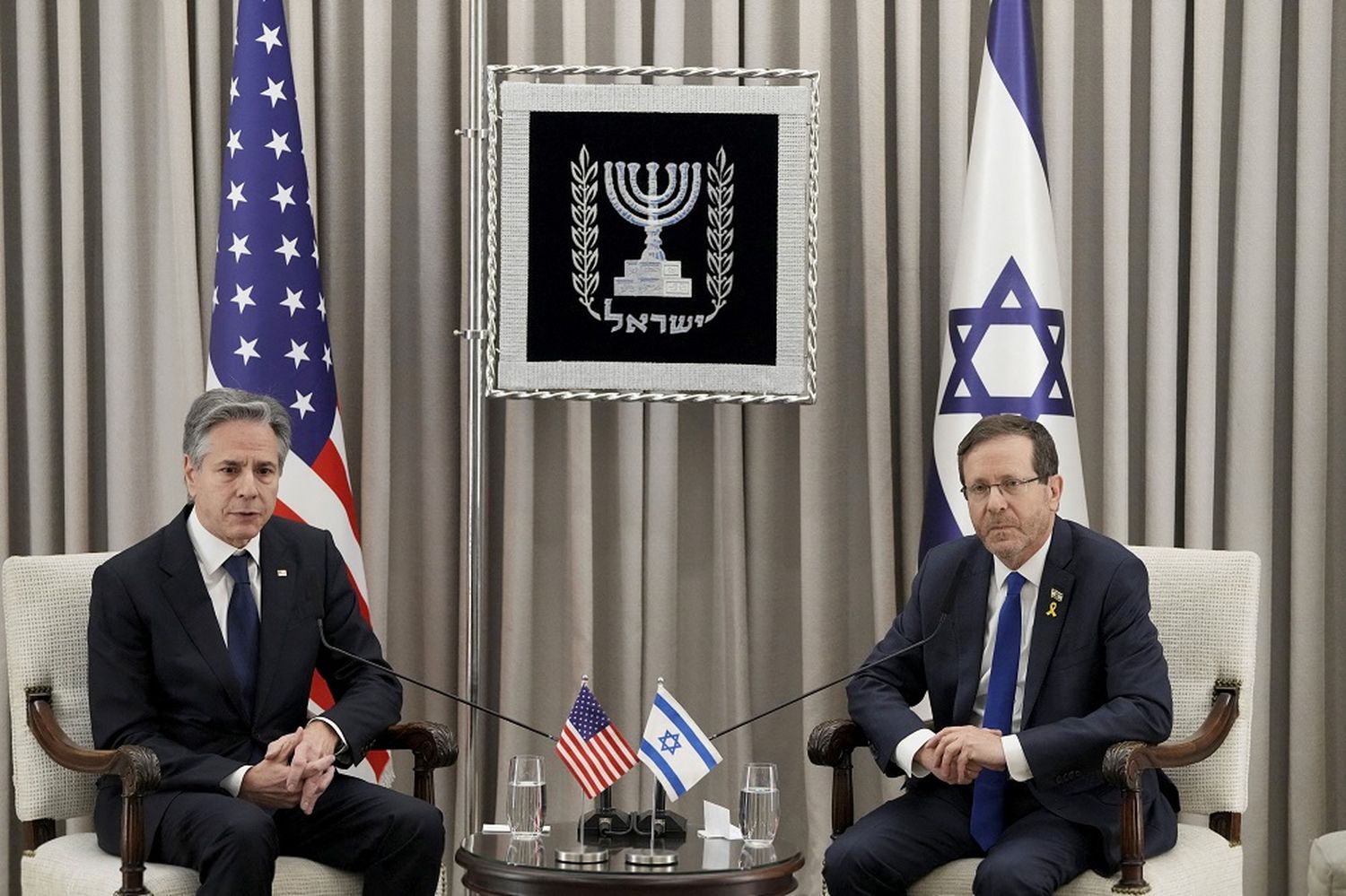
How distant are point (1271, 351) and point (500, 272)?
230 cm

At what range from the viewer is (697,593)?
15.9ft

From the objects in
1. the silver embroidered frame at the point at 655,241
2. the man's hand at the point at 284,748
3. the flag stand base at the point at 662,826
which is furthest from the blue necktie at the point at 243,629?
the silver embroidered frame at the point at 655,241

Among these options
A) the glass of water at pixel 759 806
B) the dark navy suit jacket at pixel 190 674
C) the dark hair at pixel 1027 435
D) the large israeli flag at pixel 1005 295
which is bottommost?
the glass of water at pixel 759 806

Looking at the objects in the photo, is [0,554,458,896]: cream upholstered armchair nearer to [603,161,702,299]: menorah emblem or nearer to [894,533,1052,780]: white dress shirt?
[894,533,1052,780]: white dress shirt

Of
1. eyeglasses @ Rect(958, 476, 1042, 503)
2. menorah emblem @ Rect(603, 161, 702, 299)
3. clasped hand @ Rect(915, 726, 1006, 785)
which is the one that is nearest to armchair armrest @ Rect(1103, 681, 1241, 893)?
clasped hand @ Rect(915, 726, 1006, 785)

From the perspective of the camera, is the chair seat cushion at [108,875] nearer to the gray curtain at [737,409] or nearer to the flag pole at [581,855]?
the flag pole at [581,855]

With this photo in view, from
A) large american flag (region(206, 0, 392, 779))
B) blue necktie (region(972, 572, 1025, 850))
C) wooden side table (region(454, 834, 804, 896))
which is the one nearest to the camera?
wooden side table (region(454, 834, 804, 896))

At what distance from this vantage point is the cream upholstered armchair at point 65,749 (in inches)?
124

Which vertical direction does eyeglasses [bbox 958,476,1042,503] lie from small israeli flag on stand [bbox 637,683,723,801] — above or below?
above

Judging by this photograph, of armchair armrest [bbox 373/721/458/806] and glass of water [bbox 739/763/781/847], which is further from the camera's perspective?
armchair armrest [bbox 373/721/458/806]

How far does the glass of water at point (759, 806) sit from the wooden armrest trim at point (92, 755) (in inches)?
45.8

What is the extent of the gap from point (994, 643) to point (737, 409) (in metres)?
1.55

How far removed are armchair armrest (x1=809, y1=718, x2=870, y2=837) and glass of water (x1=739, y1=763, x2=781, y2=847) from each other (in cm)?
37

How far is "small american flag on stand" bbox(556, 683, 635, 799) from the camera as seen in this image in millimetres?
3264
